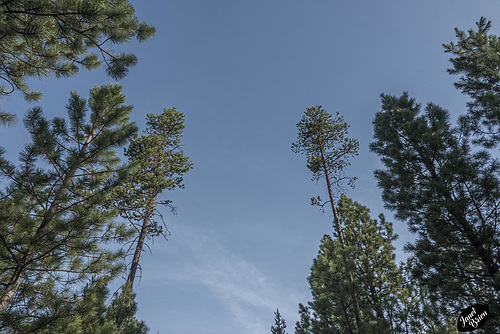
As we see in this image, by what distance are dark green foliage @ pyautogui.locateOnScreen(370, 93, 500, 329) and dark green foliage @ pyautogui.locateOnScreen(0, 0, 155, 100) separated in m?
8.33

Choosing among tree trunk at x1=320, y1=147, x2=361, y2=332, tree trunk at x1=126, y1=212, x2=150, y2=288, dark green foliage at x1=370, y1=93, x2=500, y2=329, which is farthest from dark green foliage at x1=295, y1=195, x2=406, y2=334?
tree trunk at x1=126, y1=212, x2=150, y2=288

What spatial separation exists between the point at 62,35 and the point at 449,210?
9974 millimetres

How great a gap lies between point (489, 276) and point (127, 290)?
33.7 feet

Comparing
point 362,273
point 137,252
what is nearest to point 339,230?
point 362,273

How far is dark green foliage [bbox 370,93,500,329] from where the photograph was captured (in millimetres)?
6734

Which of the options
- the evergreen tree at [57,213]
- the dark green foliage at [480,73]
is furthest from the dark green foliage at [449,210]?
the evergreen tree at [57,213]

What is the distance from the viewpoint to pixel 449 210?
22.6ft

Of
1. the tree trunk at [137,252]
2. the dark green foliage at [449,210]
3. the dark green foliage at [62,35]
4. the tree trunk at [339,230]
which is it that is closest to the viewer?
the dark green foliage at [62,35]

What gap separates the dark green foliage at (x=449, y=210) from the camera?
265 inches

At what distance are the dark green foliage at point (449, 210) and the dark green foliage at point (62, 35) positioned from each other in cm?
833

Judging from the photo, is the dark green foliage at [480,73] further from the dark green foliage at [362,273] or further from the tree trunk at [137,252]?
the tree trunk at [137,252]

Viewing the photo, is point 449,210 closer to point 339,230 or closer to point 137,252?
point 339,230

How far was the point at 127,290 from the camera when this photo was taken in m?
8.61

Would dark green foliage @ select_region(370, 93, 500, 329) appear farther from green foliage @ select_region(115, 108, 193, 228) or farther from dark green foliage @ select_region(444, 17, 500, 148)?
green foliage @ select_region(115, 108, 193, 228)
